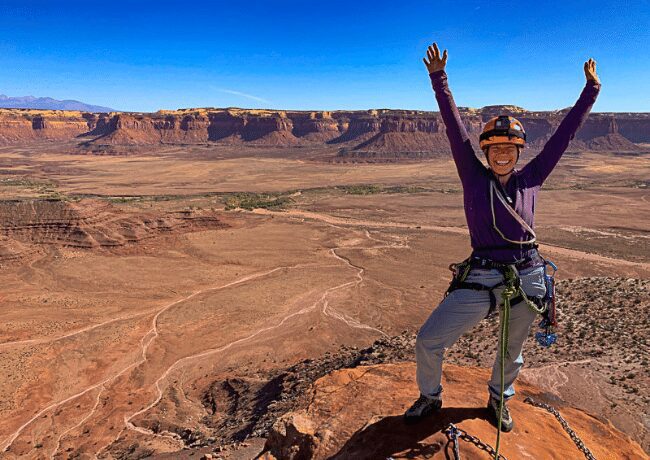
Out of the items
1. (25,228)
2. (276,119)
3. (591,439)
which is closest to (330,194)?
(25,228)

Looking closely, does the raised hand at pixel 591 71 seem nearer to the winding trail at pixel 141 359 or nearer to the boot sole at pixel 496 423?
the boot sole at pixel 496 423

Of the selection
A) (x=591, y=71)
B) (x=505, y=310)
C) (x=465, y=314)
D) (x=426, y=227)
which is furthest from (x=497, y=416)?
(x=426, y=227)

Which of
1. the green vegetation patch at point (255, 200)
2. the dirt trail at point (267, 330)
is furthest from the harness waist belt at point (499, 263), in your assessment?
the green vegetation patch at point (255, 200)

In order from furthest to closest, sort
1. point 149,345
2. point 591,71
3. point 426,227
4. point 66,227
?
point 426,227 < point 66,227 < point 149,345 < point 591,71

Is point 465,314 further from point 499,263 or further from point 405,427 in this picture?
point 405,427

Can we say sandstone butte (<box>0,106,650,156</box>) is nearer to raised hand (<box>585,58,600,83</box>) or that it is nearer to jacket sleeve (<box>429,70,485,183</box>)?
raised hand (<box>585,58,600,83</box>)

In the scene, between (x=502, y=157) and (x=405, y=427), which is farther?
(x=405, y=427)
